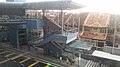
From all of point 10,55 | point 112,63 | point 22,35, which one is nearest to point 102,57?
point 112,63

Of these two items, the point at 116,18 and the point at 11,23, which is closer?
the point at 11,23

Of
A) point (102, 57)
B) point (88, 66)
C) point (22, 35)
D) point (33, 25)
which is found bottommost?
point (88, 66)

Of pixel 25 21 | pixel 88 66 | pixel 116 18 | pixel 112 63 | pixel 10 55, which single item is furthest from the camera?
pixel 116 18

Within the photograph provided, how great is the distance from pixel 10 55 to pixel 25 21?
6.05m

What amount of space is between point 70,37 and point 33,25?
6.32 metres

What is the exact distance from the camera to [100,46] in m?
24.5

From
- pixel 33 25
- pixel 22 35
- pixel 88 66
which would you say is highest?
pixel 33 25

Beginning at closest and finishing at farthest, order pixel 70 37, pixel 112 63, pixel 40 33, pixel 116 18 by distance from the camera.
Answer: pixel 112 63 < pixel 70 37 < pixel 116 18 < pixel 40 33

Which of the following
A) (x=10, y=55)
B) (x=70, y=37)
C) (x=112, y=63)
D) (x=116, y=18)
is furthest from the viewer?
(x=116, y=18)

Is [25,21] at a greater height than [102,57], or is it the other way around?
[25,21]

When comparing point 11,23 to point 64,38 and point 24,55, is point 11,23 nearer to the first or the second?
point 24,55

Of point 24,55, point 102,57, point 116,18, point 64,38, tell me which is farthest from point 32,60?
point 116,18

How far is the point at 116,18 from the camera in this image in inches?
1049

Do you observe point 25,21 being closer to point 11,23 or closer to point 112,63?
point 11,23
